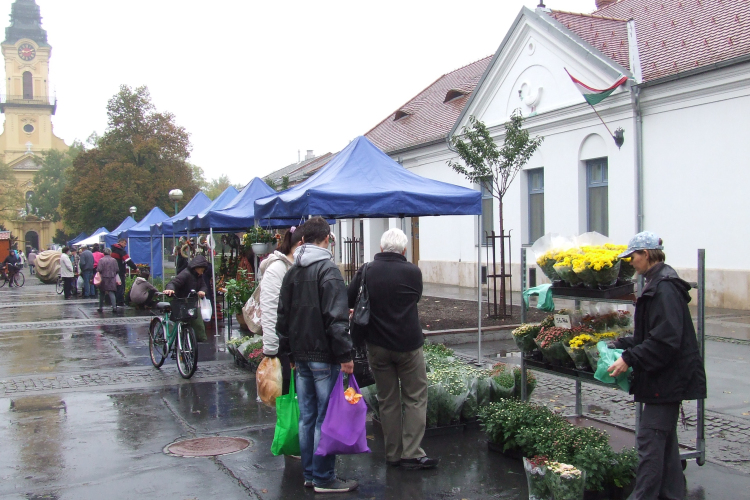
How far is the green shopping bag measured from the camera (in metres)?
5.29

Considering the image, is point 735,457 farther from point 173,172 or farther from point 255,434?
point 173,172

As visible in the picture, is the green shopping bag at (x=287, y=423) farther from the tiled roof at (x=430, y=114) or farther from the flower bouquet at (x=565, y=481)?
the tiled roof at (x=430, y=114)

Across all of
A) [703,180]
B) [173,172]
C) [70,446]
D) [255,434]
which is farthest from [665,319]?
[173,172]

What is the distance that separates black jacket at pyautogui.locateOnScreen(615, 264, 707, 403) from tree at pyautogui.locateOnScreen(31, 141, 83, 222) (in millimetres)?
78943

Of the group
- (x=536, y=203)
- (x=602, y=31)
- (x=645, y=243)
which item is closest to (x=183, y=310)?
(x=645, y=243)

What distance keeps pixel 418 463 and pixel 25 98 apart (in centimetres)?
9755

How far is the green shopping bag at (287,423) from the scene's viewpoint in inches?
208

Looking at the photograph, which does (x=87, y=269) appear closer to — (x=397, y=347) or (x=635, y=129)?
(x=635, y=129)

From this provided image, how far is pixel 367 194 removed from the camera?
8.91 metres

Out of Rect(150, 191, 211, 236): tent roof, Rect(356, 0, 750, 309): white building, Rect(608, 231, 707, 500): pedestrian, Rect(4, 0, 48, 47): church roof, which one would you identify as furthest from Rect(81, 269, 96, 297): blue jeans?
Rect(4, 0, 48, 47): church roof

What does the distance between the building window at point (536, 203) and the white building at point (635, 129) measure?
2.0 inches

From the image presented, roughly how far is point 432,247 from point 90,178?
2616 cm

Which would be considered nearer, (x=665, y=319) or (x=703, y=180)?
(x=665, y=319)

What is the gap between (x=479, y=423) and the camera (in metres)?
6.50
